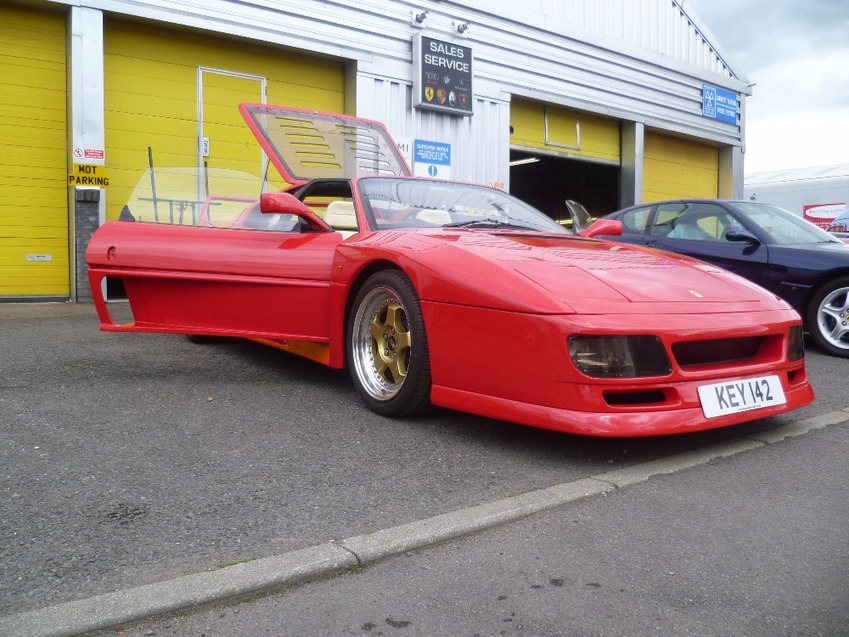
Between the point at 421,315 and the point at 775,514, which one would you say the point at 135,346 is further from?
the point at 775,514

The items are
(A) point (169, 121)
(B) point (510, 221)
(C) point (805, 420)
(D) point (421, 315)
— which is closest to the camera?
(D) point (421, 315)

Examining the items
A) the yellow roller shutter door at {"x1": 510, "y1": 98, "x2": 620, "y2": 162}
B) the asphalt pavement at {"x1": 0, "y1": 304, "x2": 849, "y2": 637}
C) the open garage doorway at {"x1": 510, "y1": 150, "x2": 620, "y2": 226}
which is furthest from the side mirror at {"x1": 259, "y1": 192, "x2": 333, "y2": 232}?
the open garage doorway at {"x1": 510, "y1": 150, "x2": 620, "y2": 226}

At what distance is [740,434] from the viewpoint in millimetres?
3283

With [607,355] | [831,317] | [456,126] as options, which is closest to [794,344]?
[607,355]

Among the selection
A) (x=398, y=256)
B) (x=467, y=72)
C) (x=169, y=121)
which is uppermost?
(x=467, y=72)

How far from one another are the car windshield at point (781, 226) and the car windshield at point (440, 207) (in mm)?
2586

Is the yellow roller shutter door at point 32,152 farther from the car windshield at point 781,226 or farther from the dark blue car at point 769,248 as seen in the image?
the car windshield at point 781,226

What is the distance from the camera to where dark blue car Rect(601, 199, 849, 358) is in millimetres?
5520

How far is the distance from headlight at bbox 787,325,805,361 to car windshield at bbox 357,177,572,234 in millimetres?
1310

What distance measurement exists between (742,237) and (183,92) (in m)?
6.50

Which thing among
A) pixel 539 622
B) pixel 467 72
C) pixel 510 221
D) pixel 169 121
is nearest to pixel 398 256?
pixel 510 221

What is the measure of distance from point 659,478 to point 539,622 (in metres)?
1.13

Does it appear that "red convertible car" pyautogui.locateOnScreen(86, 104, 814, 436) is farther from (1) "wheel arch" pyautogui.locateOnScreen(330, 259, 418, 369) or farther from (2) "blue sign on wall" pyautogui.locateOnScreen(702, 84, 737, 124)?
(2) "blue sign on wall" pyautogui.locateOnScreen(702, 84, 737, 124)

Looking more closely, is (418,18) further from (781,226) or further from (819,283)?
(819,283)
